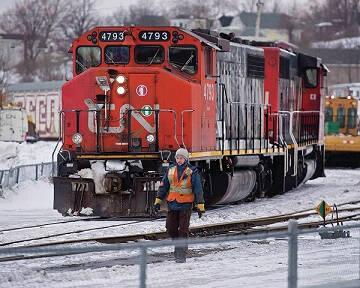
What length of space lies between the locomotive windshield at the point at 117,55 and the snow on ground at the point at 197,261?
9.88 ft

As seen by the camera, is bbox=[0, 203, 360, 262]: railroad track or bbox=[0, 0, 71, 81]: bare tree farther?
bbox=[0, 0, 71, 81]: bare tree

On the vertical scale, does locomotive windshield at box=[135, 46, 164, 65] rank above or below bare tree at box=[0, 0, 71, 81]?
below

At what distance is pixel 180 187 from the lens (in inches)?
496

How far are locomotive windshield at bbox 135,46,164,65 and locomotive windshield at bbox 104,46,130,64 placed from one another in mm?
188

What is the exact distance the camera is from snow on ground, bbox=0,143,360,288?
7.73m

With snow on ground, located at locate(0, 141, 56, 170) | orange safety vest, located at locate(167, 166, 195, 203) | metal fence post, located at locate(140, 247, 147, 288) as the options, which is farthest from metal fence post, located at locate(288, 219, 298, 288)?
snow on ground, located at locate(0, 141, 56, 170)

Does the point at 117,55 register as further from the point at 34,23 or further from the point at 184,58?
the point at 34,23

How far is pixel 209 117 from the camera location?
61.3 feet

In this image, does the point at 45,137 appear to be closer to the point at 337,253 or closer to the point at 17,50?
the point at 17,50

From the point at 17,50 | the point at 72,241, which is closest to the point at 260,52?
the point at 72,241

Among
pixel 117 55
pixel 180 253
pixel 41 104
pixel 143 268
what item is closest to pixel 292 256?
pixel 143 268

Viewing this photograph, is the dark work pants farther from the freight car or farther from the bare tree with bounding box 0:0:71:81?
the bare tree with bounding box 0:0:71:81

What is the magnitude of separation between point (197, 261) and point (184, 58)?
788cm

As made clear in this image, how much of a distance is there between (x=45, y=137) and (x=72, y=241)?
55.2 m
